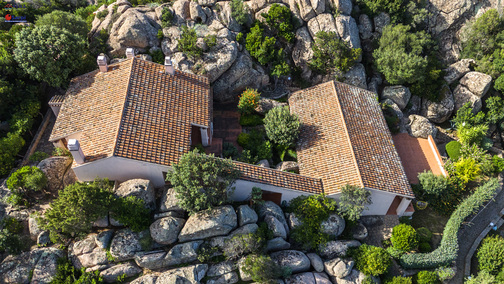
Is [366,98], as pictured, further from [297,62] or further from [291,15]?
[291,15]

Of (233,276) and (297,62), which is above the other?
(297,62)

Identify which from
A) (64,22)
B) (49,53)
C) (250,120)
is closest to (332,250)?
(250,120)

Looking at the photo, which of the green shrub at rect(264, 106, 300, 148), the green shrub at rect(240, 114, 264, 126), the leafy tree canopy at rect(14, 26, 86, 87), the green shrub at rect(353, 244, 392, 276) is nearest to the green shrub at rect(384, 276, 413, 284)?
the green shrub at rect(353, 244, 392, 276)

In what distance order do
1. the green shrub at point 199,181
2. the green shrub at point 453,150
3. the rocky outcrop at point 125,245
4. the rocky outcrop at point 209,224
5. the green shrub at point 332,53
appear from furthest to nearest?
the green shrub at point 332,53, the green shrub at point 453,150, the green shrub at point 199,181, the rocky outcrop at point 209,224, the rocky outcrop at point 125,245

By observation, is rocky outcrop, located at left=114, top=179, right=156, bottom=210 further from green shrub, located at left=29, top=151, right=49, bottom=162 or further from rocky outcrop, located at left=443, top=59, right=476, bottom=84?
rocky outcrop, located at left=443, top=59, right=476, bottom=84

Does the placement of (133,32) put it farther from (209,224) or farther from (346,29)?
(346,29)

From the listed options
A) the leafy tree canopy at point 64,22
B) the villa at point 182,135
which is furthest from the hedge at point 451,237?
the leafy tree canopy at point 64,22

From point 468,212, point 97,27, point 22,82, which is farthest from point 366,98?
point 22,82

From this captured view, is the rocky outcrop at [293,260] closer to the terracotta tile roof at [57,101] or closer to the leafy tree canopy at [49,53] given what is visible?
the terracotta tile roof at [57,101]

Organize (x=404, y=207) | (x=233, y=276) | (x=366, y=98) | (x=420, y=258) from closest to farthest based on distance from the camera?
(x=233, y=276) → (x=420, y=258) → (x=404, y=207) → (x=366, y=98)
